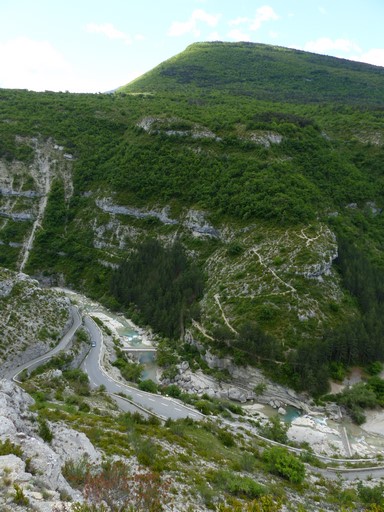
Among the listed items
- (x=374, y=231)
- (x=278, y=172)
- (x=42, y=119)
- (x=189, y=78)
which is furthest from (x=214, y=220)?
(x=189, y=78)

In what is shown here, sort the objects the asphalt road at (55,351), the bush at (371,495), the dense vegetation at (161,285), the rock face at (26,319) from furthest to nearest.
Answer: the dense vegetation at (161,285)
the rock face at (26,319)
the asphalt road at (55,351)
the bush at (371,495)

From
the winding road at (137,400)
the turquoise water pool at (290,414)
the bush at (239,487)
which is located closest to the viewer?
the bush at (239,487)

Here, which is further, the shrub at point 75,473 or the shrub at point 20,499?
the shrub at point 75,473

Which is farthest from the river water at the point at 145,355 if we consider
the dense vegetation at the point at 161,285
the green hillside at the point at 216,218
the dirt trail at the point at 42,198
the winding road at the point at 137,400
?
the dirt trail at the point at 42,198

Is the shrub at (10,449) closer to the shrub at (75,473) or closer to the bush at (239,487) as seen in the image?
the shrub at (75,473)

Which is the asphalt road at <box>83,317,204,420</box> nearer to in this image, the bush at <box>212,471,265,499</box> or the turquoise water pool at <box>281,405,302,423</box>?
the turquoise water pool at <box>281,405,302,423</box>

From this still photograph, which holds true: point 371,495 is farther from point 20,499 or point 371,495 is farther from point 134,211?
point 134,211

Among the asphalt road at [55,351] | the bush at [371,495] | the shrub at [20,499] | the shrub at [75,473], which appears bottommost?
the asphalt road at [55,351]
